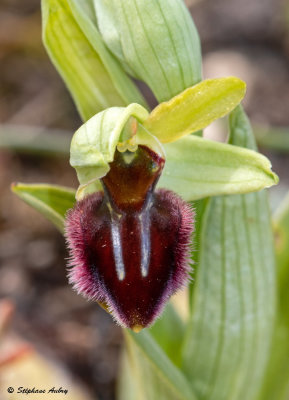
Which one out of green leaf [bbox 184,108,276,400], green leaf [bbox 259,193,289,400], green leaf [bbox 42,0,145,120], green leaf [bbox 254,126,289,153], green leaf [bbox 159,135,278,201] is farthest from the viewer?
green leaf [bbox 254,126,289,153]

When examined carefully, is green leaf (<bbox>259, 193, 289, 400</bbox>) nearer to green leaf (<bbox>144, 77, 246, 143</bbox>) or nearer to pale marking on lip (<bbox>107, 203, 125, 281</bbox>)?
green leaf (<bbox>144, 77, 246, 143</bbox>)

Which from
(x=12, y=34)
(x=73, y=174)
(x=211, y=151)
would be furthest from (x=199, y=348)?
(x=12, y=34)

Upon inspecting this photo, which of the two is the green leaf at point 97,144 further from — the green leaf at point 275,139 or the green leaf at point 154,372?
the green leaf at point 275,139

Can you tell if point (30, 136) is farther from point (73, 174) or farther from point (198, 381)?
point (198, 381)

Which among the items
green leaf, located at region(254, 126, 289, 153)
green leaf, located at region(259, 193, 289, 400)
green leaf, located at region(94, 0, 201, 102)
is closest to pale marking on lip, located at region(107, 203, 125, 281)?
green leaf, located at region(94, 0, 201, 102)

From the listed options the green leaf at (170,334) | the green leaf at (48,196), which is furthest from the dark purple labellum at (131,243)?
the green leaf at (170,334)

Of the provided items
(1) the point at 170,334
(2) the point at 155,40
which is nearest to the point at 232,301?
(1) the point at 170,334
